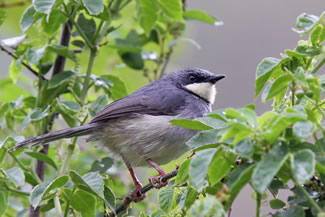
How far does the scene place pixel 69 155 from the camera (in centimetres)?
357

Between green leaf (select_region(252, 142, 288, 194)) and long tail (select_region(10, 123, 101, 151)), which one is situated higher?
green leaf (select_region(252, 142, 288, 194))

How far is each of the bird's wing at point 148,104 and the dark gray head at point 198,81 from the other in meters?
0.24

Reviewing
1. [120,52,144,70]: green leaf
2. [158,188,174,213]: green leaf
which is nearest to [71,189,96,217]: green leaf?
[158,188,174,213]: green leaf

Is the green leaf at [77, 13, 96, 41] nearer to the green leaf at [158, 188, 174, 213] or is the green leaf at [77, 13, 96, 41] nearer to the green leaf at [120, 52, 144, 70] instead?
the green leaf at [120, 52, 144, 70]

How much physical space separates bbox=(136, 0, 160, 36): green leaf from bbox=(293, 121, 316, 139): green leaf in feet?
7.97

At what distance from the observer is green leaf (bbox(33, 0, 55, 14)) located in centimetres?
297

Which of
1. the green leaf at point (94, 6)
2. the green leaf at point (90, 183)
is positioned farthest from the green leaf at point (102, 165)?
the green leaf at point (94, 6)

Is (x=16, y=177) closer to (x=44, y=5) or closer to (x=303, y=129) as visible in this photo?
(x=44, y=5)

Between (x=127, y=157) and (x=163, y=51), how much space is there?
40.2 inches

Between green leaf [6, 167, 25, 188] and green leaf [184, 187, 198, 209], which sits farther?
green leaf [6, 167, 25, 188]

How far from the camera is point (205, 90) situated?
16.4ft

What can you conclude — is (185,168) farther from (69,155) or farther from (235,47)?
(235,47)

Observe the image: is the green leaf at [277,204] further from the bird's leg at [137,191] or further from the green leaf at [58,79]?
the green leaf at [58,79]

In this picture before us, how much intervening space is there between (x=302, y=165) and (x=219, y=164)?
0.99 feet
